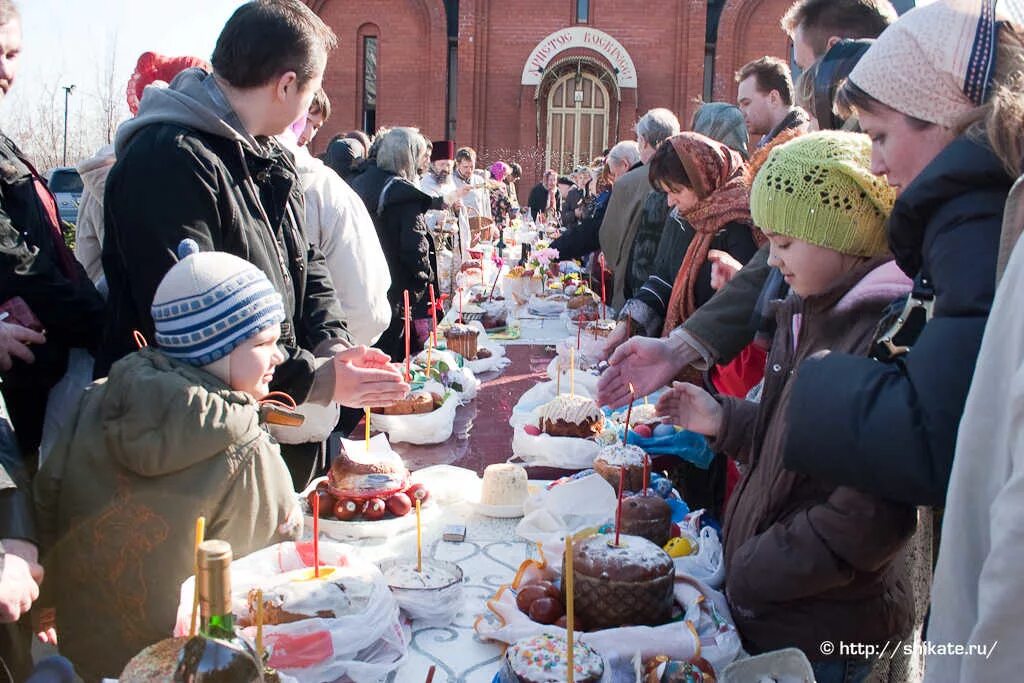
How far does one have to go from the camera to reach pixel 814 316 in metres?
1.87

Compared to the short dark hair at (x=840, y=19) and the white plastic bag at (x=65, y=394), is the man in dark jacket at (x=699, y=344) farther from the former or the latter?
the white plastic bag at (x=65, y=394)

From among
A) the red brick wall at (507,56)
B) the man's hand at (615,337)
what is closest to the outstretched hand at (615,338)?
the man's hand at (615,337)

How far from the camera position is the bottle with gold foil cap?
978 millimetres

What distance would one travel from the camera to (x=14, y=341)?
2432 mm

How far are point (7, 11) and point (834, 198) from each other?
2311 mm

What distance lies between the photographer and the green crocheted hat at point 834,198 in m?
1.81

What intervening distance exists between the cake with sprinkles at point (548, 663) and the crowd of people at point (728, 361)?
1.28 feet

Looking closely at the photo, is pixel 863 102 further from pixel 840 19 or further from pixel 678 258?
pixel 678 258

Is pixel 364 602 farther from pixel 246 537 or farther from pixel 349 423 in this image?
pixel 349 423

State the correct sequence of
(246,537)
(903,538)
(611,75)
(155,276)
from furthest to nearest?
(611,75)
(155,276)
(246,537)
(903,538)

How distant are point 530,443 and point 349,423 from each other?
1.08 meters

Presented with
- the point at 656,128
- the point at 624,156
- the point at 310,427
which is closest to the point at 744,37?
the point at 624,156

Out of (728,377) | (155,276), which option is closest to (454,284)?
(728,377)

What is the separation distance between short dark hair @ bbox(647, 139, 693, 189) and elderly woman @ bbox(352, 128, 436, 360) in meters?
1.96
